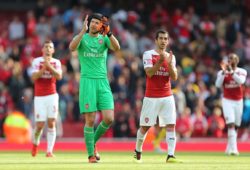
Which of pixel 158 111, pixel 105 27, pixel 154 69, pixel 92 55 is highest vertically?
pixel 105 27

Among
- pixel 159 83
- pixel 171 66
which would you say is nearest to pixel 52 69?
pixel 159 83

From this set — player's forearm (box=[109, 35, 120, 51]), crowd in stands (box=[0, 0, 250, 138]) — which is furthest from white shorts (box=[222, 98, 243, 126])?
player's forearm (box=[109, 35, 120, 51])

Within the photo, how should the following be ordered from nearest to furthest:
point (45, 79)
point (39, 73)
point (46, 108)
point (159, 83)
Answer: point (159, 83) < point (39, 73) < point (45, 79) < point (46, 108)

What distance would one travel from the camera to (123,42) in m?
34.9

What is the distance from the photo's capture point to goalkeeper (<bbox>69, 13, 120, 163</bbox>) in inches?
697

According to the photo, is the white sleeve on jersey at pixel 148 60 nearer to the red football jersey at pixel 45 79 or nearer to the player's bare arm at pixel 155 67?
the player's bare arm at pixel 155 67

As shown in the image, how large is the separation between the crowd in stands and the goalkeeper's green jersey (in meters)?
11.7

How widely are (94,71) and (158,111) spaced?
154cm

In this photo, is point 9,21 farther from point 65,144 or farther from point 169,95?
point 169,95

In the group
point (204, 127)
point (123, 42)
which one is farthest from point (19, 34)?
point (204, 127)

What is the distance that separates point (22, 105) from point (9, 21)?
6.76 m

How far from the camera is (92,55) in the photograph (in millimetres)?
17969

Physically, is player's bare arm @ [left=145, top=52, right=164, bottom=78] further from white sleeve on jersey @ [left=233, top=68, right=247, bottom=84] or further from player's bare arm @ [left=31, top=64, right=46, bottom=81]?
white sleeve on jersey @ [left=233, top=68, right=247, bottom=84]

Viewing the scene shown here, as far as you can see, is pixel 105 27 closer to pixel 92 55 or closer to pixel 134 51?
pixel 92 55
